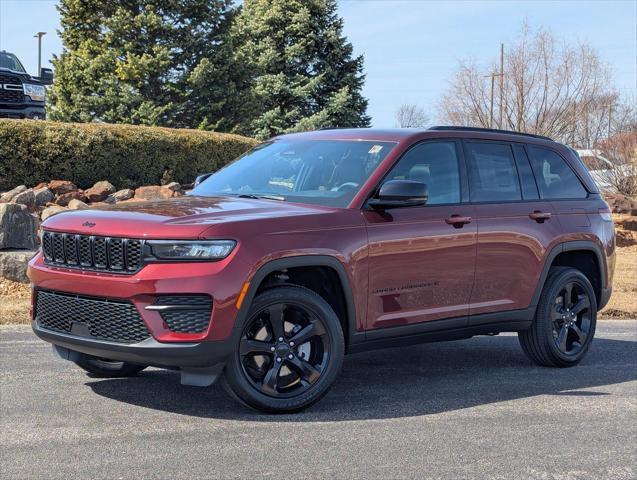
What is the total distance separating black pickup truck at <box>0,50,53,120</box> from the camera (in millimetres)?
18641

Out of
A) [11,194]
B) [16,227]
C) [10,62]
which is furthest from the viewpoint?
[10,62]

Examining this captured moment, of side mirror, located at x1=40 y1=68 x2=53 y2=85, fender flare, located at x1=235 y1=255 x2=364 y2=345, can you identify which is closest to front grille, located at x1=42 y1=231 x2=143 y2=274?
fender flare, located at x1=235 y1=255 x2=364 y2=345

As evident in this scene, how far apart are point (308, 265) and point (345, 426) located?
1.02 meters

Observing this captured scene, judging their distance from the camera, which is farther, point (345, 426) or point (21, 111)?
point (21, 111)

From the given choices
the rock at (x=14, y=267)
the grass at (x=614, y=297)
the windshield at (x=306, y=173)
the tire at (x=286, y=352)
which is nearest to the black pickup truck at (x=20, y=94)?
the rock at (x=14, y=267)

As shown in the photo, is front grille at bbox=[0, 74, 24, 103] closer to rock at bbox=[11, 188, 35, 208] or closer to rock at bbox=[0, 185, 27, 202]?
rock at bbox=[0, 185, 27, 202]

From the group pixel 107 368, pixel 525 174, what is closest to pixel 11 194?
pixel 107 368

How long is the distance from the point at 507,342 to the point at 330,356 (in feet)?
12.5

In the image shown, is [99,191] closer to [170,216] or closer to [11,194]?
[11,194]

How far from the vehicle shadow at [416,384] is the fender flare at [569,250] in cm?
67

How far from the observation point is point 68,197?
46.3 feet

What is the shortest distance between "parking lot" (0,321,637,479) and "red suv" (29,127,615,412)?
304mm

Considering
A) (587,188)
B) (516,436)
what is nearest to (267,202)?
(516,436)

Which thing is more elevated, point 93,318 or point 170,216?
point 170,216
